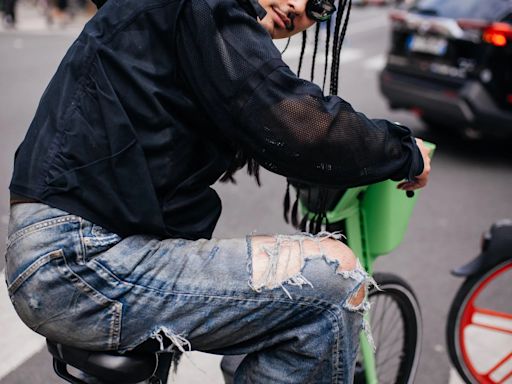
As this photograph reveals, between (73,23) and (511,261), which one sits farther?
(73,23)

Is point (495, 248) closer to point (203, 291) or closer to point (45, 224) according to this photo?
point (203, 291)

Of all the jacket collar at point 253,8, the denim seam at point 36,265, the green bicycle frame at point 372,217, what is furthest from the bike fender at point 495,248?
the denim seam at point 36,265

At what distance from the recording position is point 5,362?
10.1 ft

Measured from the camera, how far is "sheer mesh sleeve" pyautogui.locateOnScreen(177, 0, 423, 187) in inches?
60.1

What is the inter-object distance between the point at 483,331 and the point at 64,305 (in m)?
2.48

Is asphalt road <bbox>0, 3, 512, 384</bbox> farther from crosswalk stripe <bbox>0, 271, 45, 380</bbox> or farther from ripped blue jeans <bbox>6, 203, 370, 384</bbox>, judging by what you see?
ripped blue jeans <bbox>6, 203, 370, 384</bbox>

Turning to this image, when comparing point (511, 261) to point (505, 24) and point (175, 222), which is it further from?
point (505, 24)

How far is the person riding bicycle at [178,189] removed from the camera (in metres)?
1.54

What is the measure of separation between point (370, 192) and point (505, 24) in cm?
424

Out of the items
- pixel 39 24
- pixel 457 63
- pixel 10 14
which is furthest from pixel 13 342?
pixel 39 24

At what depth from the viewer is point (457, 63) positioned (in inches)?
245

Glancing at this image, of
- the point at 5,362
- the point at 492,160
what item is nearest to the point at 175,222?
the point at 5,362

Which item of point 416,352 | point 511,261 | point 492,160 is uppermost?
point 511,261

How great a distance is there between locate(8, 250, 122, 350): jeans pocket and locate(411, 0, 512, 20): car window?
5.29 metres
